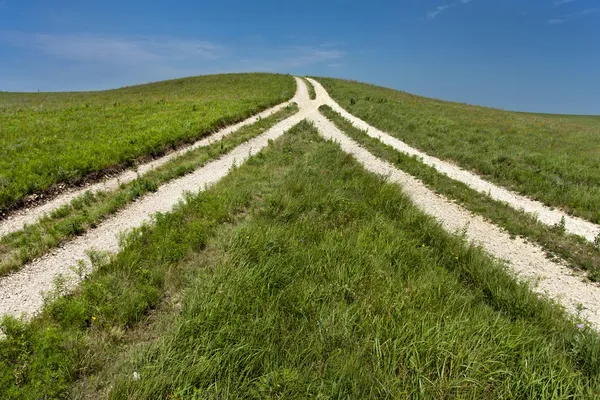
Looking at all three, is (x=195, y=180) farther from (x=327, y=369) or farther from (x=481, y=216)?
(x=481, y=216)

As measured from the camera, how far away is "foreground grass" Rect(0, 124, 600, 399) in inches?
137

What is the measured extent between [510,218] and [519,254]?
2159 millimetres

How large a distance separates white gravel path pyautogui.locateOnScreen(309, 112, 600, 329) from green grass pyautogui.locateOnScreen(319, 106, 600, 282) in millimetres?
330

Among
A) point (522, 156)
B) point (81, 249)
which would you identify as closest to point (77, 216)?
point (81, 249)

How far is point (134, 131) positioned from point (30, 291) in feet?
44.3

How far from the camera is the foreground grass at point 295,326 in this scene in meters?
3.47

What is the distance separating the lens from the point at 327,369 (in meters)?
3.65

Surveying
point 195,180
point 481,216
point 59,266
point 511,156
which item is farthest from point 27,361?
point 511,156

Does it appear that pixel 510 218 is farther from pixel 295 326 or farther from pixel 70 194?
pixel 70 194

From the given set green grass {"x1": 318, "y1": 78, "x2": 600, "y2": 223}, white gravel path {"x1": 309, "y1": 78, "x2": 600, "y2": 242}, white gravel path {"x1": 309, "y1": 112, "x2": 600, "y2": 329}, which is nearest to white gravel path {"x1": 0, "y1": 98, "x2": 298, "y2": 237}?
white gravel path {"x1": 309, "y1": 112, "x2": 600, "y2": 329}

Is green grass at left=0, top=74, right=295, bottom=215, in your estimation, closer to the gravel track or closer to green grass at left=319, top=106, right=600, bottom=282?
the gravel track

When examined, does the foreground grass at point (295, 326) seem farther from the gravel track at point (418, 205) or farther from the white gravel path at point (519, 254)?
the white gravel path at point (519, 254)

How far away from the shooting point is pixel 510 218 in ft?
31.3

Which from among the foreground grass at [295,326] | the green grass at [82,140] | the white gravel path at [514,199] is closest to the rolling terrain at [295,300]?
the foreground grass at [295,326]
